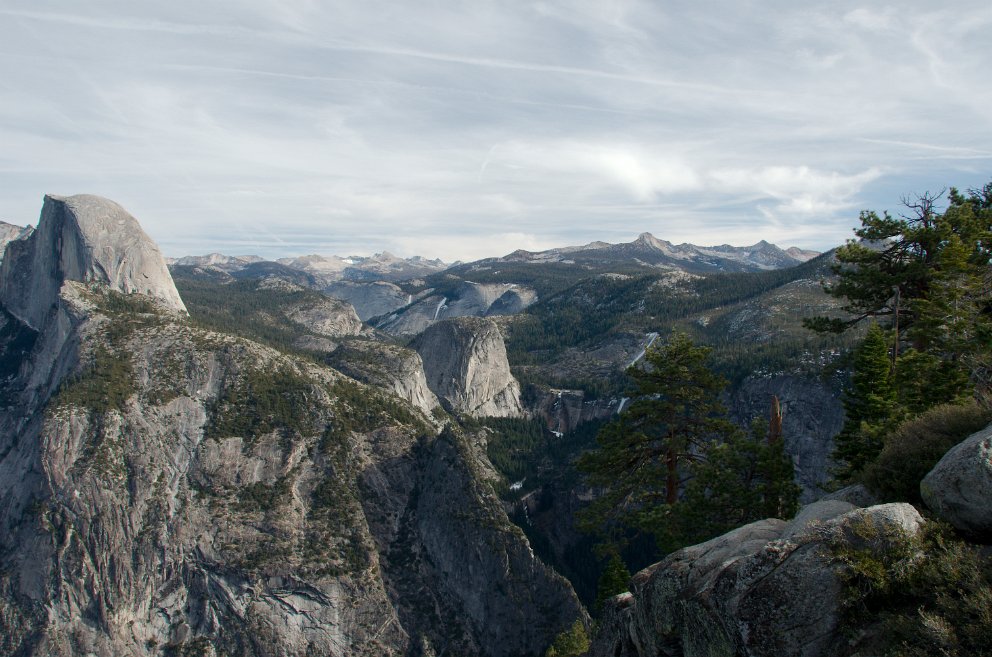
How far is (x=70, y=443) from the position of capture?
3610 inches

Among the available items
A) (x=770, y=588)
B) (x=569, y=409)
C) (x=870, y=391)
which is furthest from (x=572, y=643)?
(x=569, y=409)

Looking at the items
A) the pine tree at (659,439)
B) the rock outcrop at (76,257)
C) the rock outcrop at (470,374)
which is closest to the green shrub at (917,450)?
the pine tree at (659,439)

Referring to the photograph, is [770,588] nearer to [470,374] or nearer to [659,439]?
[659,439]

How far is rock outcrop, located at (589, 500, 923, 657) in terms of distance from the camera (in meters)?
10.8

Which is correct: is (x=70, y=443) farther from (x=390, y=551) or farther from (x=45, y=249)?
(x=45, y=249)

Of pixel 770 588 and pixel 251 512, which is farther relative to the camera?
pixel 251 512

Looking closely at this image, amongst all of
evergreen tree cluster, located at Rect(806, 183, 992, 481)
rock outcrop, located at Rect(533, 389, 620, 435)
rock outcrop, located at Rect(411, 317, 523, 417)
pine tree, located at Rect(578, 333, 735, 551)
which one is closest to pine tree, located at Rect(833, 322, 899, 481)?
evergreen tree cluster, located at Rect(806, 183, 992, 481)

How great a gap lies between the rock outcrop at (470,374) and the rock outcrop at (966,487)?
17758 cm

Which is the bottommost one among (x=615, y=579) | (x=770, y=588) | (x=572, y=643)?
(x=572, y=643)

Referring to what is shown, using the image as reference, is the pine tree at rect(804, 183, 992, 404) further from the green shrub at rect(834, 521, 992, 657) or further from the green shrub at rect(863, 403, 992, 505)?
the green shrub at rect(834, 521, 992, 657)

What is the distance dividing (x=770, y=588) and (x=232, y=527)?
9992 centimetres

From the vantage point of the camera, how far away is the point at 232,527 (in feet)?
306

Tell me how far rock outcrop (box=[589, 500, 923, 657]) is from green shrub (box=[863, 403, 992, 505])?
5.22 ft

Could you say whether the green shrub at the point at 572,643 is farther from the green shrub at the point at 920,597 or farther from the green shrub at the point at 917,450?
the green shrub at the point at 920,597
